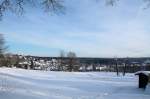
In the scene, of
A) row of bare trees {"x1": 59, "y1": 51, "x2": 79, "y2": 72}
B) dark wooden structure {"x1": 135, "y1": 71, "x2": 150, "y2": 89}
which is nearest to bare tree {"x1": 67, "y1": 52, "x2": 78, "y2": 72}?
row of bare trees {"x1": 59, "y1": 51, "x2": 79, "y2": 72}

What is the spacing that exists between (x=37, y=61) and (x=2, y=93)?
8562cm

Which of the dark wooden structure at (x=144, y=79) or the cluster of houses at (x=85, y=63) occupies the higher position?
the cluster of houses at (x=85, y=63)

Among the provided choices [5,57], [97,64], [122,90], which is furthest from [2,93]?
[97,64]

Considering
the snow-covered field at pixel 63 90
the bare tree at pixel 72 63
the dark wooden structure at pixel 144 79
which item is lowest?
the snow-covered field at pixel 63 90

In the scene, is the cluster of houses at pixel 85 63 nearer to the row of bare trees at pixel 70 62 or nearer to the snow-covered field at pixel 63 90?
the row of bare trees at pixel 70 62

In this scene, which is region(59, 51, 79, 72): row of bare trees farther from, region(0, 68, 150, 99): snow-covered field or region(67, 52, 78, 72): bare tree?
region(0, 68, 150, 99): snow-covered field

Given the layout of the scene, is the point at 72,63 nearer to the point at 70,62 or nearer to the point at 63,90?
the point at 70,62

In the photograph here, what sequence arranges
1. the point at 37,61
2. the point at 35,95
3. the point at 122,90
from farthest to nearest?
1. the point at 37,61
2. the point at 122,90
3. the point at 35,95

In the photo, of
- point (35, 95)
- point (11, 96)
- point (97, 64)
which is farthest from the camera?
point (97, 64)

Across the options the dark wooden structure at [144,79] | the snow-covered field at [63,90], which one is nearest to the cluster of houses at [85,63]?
the snow-covered field at [63,90]

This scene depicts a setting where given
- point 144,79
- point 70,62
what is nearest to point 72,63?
point 70,62

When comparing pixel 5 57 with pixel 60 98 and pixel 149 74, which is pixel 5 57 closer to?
pixel 149 74

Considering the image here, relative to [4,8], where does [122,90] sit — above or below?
below

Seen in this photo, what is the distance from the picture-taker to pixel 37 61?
10275 centimetres
